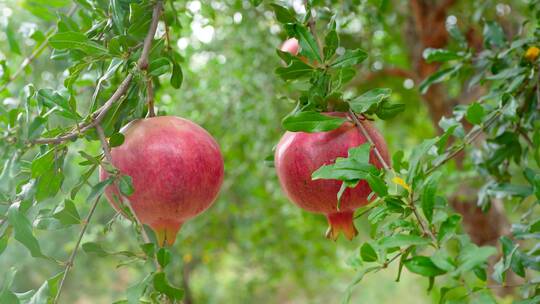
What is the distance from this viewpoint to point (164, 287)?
52 cm

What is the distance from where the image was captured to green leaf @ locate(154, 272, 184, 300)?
52 cm

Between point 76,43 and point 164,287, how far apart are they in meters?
0.31

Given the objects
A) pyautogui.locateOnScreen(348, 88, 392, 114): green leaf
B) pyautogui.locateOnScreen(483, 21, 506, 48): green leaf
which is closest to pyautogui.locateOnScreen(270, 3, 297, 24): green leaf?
pyautogui.locateOnScreen(348, 88, 392, 114): green leaf

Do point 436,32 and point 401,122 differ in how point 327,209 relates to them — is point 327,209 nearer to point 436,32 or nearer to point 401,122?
point 436,32

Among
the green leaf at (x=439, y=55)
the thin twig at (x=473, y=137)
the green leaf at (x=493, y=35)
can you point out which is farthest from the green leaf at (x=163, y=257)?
the green leaf at (x=493, y=35)

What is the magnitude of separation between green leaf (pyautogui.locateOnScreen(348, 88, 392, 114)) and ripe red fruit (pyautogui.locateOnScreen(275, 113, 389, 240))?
0.07 ft

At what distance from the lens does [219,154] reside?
26.7 inches

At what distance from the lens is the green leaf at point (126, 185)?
568mm

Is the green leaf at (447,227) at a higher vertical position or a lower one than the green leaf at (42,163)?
higher

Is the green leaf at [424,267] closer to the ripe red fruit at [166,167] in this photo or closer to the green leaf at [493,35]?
the ripe red fruit at [166,167]

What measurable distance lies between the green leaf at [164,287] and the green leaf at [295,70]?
0.87 ft

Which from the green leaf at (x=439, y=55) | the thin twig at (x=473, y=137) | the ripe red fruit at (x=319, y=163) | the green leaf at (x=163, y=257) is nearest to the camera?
the green leaf at (x=163, y=257)

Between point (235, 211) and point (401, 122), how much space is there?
944 mm

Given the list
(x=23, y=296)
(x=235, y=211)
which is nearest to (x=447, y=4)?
(x=235, y=211)
